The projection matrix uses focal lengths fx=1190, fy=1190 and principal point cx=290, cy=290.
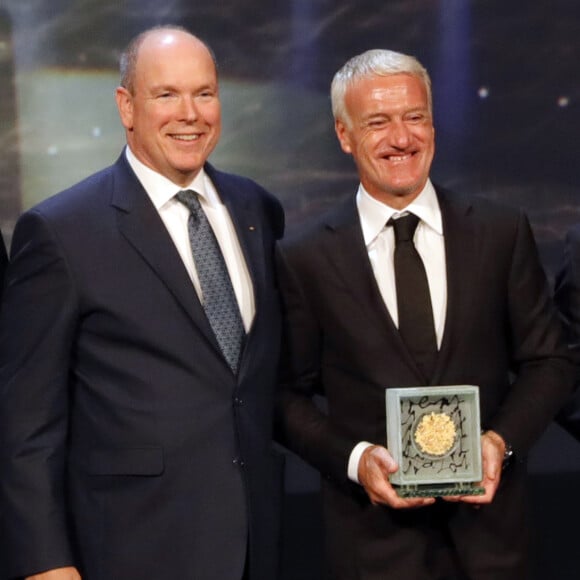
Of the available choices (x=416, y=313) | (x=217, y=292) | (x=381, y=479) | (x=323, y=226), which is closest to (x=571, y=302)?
(x=416, y=313)

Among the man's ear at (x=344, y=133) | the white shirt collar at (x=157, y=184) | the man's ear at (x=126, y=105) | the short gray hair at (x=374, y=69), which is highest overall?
the short gray hair at (x=374, y=69)

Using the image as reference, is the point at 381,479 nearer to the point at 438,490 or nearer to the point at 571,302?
the point at 438,490

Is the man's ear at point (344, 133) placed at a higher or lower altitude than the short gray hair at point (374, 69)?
lower

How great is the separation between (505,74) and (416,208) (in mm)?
1986

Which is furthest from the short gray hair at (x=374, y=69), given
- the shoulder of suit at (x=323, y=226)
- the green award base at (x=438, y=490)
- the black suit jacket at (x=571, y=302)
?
the green award base at (x=438, y=490)

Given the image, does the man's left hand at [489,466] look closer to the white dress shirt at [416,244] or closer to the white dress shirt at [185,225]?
the white dress shirt at [416,244]

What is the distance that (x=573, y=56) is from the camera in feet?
14.5

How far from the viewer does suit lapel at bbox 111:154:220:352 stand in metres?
2.46

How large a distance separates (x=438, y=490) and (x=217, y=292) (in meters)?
0.62

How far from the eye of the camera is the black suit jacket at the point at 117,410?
7.95 feet

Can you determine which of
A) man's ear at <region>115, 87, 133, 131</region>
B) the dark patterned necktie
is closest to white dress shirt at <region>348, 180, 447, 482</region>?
the dark patterned necktie

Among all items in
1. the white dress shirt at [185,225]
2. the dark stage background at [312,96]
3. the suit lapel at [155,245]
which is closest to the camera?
the suit lapel at [155,245]

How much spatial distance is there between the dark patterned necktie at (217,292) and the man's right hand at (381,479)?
34cm

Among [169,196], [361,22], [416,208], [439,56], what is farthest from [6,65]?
[416,208]
